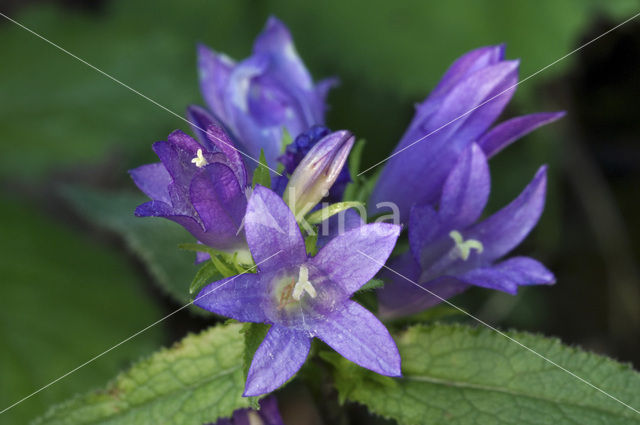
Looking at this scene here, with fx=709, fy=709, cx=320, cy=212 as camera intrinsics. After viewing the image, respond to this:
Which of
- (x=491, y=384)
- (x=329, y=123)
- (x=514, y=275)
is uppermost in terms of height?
(x=329, y=123)

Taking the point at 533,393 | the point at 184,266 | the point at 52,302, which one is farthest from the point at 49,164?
the point at 533,393

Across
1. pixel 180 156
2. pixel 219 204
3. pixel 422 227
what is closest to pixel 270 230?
pixel 219 204

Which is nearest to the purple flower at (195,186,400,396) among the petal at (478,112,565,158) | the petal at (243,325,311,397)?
the petal at (243,325,311,397)

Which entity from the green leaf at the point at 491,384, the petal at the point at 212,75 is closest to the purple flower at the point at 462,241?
the green leaf at the point at 491,384

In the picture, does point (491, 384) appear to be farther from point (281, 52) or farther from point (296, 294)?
point (281, 52)

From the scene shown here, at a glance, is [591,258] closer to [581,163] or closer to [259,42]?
[581,163]
